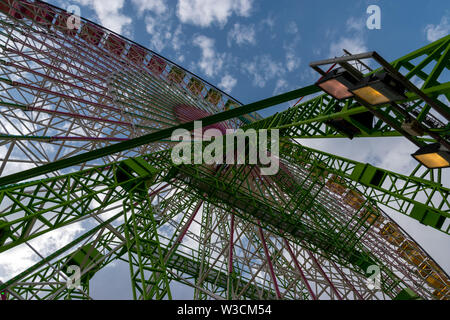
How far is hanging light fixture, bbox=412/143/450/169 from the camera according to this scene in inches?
250

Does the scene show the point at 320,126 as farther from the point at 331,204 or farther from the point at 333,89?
the point at 331,204

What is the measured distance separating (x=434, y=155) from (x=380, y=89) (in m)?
2.27

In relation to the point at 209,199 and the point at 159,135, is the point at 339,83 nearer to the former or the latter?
the point at 159,135

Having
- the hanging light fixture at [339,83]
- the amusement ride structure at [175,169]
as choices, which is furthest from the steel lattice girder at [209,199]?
the hanging light fixture at [339,83]

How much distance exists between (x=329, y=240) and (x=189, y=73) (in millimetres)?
14845

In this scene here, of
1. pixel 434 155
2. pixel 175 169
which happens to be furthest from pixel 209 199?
pixel 434 155

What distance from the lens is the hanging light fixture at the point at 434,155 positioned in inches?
250

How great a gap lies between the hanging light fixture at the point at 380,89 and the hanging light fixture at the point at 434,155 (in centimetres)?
188

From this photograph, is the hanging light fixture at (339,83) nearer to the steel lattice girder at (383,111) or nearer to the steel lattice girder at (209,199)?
the steel lattice girder at (383,111)

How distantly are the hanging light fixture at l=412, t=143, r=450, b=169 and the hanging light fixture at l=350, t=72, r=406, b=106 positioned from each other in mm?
1879

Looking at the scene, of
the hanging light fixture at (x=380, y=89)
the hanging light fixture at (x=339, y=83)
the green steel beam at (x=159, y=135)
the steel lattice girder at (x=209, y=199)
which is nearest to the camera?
the hanging light fixture at (x=380, y=89)
